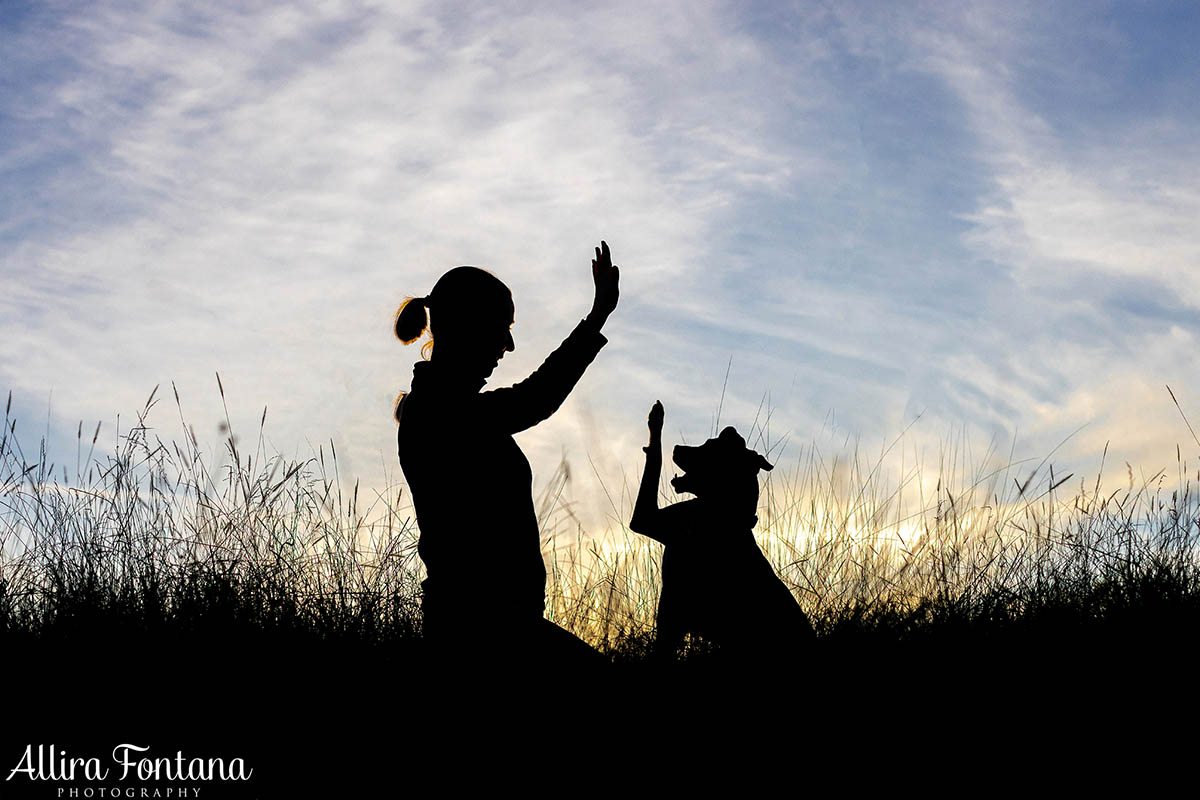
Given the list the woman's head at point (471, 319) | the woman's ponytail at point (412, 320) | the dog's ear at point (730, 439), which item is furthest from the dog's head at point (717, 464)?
the woman's ponytail at point (412, 320)

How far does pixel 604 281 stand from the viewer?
296 centimetres

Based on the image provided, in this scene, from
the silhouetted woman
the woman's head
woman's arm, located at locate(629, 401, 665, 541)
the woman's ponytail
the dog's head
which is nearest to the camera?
the silhouetted woman

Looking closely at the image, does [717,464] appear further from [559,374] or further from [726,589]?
[559,374]

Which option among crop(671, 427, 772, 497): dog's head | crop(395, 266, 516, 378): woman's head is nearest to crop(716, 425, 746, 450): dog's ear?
crop(671, 427, 772, 497): dog's head

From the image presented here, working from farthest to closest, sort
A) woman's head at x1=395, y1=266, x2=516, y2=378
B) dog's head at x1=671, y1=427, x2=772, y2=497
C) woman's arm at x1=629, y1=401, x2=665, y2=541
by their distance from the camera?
1. dog's head at x1=671, y1=427, x2=772, y2=497
2. woman's arm at x1=629, y1=401, x2=665, y2=541
3. woman's head at x1=395, y1=266, x2=516, y2=378

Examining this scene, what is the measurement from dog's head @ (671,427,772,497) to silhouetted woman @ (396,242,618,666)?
2.48 ft

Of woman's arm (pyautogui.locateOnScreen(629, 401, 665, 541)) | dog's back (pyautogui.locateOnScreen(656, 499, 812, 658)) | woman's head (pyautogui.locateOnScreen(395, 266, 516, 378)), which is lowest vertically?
dog's back (pyautogui.locateOnScreen(656, 499, 812, 658))

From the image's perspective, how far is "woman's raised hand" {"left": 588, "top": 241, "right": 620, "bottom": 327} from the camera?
2.93 metres

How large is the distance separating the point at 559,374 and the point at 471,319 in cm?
31

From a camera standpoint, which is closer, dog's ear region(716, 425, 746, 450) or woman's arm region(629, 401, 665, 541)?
woman's arm region(629, 401, 665, 541)

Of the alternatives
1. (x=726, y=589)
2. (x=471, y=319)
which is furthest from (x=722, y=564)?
(x=471, y=319)

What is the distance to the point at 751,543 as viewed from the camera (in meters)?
3.27

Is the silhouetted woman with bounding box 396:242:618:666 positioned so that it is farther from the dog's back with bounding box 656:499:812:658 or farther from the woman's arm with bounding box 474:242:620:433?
the dog's back with bounding box 656:499:812:658

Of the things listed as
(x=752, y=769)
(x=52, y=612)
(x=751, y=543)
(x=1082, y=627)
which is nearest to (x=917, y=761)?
(x=752, y=769)
